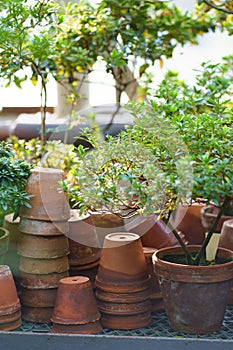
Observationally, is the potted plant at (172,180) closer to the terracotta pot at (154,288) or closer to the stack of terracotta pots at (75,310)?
the terracotta pot at (154,288)

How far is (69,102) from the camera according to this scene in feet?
9.72

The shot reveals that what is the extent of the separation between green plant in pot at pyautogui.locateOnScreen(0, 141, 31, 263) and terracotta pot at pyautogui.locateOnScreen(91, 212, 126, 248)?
0.26m

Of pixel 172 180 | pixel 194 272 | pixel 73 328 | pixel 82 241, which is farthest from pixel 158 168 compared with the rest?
pixel 73 328

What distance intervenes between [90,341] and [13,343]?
8.5 inches

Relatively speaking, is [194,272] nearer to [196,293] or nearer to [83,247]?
[196,293]

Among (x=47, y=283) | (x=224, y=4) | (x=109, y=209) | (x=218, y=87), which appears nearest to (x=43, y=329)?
(x=47, y=283)

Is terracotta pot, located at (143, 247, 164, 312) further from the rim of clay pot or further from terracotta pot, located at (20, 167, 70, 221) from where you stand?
terracotta pot, located at (20, 167, 70, 221)

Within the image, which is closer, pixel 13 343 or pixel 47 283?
pixel 13 343

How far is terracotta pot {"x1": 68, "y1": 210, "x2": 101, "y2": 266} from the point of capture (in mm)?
1953

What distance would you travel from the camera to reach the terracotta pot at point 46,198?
73.6 inches

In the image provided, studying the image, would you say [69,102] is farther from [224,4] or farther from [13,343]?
[13,343]

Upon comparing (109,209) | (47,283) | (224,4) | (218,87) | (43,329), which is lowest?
(43,329)

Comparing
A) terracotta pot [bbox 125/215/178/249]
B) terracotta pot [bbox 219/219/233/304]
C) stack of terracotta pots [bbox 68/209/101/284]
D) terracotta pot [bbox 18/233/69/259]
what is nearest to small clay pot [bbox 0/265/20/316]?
terracotta pot [bbox 18/233/69/259]

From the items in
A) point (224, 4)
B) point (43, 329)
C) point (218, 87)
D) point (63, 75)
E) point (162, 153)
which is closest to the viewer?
point (162, 153)
